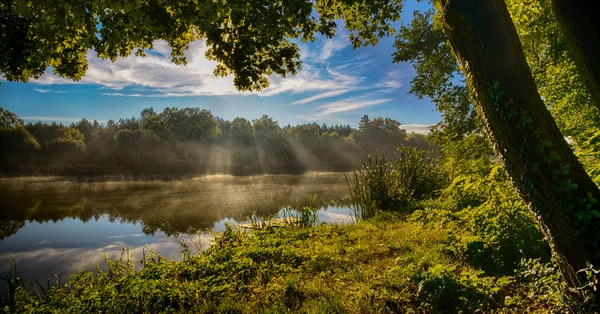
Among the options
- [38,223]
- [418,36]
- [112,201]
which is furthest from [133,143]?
[418,36]

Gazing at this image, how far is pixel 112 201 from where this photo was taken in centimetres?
1552

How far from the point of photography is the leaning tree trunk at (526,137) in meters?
2.35

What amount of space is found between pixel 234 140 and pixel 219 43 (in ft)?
193

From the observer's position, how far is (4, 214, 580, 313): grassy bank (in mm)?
2938

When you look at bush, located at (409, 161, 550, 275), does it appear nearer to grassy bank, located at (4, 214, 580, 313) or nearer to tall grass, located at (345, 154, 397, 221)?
grassy bank, located at (4, 214, 580, 313)

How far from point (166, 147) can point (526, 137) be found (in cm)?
5219

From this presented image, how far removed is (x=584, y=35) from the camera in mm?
2615

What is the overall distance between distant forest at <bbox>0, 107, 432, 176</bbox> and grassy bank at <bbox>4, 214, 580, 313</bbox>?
20.4 metres

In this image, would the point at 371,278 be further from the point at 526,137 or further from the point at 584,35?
the point at 584,35

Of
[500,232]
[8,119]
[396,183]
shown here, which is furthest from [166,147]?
[500,232]

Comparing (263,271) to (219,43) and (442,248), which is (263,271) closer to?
(442,248)

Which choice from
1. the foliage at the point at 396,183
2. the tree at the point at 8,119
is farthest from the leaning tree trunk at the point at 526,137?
the tree at the point at 8,119

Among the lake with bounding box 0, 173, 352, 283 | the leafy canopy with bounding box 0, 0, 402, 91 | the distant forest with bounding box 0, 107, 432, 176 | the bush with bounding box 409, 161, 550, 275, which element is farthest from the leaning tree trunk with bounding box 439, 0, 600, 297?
the distant forest with bounding box 0, 107, 432, 176

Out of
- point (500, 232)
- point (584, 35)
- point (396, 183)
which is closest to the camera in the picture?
point (584, 35)
